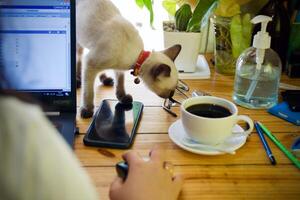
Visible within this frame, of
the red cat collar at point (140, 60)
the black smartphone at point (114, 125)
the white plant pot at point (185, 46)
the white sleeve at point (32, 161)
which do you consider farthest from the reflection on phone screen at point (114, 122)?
the white sleeve at point (32, 161)

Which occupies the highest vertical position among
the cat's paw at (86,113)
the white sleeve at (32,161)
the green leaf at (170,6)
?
the green leaf at (170,6)

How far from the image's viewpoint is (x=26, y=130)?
0.32m

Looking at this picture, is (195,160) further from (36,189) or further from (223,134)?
(36,189)

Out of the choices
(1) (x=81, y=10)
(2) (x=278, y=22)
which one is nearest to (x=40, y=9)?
(1) (x=81, y=10)

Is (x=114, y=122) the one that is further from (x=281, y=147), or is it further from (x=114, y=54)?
(x=281, y=147)

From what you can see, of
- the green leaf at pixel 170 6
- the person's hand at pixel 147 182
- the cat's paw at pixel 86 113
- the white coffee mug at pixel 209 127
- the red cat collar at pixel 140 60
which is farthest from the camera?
the green leaf at pixel 170 6

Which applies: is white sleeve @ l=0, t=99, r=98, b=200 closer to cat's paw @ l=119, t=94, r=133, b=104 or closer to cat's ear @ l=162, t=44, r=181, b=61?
cat's paw @ l=119, t=94, r=133, b=104

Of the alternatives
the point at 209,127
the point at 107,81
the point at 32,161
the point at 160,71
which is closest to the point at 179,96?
the point at 160,71

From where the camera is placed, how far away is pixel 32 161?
33cm

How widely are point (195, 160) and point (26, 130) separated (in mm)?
507

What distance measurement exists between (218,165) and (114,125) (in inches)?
9.6

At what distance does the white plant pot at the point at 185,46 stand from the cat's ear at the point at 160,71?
131 mm

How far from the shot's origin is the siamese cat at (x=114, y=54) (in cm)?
99

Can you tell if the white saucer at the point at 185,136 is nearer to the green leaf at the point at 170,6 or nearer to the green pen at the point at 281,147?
the green pen at the point at 281,147
